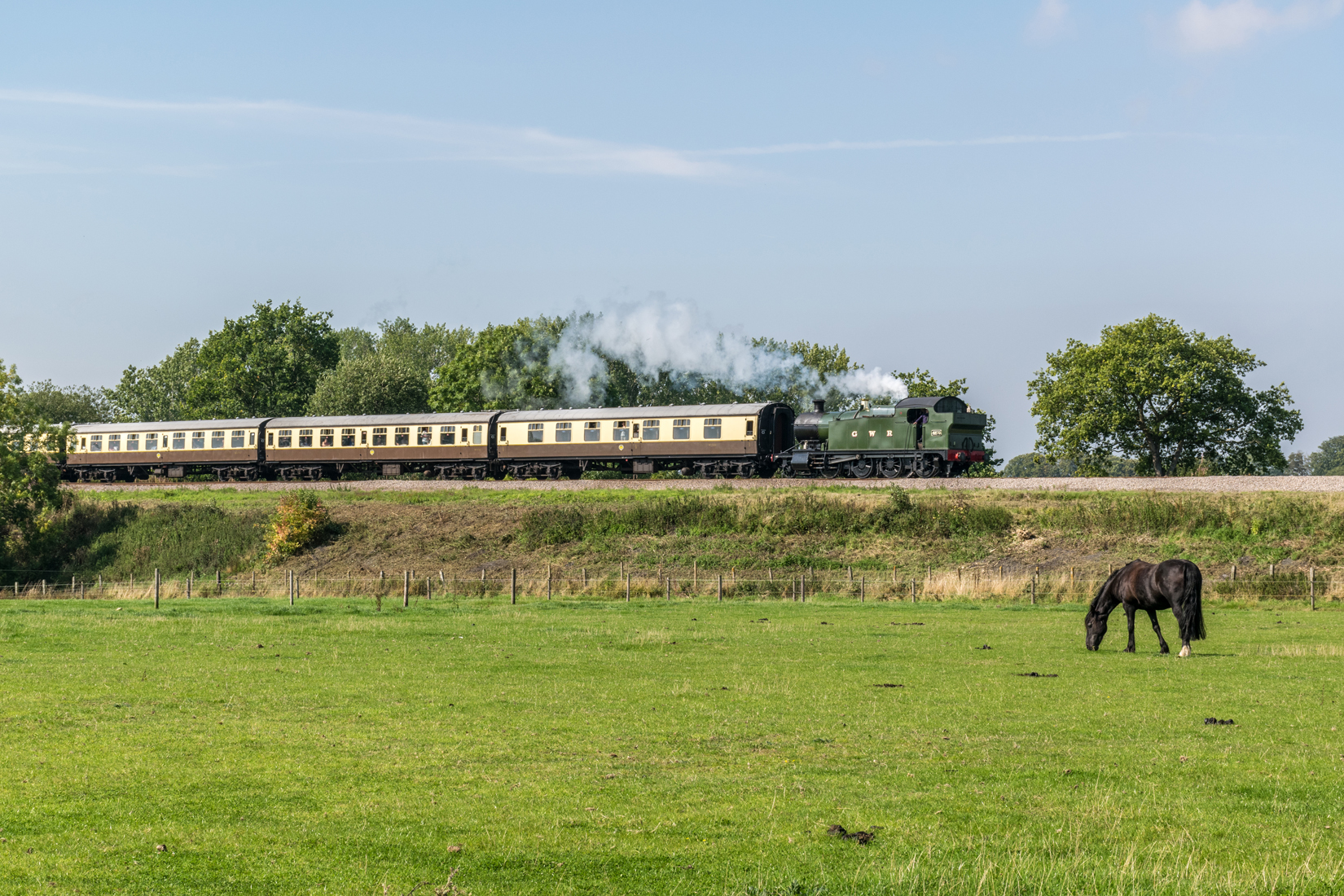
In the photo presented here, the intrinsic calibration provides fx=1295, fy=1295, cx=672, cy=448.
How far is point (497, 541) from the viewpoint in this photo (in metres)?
57.7

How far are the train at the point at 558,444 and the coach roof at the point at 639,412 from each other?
0.08 metres

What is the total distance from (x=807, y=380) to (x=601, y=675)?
2567 inches

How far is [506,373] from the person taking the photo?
106062mm

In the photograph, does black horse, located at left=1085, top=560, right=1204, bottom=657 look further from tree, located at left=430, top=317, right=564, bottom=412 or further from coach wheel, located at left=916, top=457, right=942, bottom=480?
tree, located at left=430, top=317, right=564, bottom=412

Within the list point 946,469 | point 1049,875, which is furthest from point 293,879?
point 946,469

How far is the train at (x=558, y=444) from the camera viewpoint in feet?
Answer: 198

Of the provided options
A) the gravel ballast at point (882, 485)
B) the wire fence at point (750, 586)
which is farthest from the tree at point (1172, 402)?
the wire fence at point (750, 586)

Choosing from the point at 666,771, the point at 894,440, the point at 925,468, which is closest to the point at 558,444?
the point at 894,440

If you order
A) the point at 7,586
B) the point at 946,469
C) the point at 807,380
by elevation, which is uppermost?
the point at 807,380

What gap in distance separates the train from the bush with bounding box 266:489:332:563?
39.9 ft

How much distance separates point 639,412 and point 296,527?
1821cm

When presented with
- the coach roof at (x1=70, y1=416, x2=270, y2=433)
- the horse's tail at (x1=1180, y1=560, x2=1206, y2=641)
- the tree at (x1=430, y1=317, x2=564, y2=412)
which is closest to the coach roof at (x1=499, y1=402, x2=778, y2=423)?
the coach roof at (x1=70, y1=416, x2=270, y2=433)

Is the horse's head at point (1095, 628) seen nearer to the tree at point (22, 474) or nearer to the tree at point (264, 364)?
the tree at point (22, 474)

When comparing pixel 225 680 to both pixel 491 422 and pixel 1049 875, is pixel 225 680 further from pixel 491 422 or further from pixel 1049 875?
pixel 491 422
